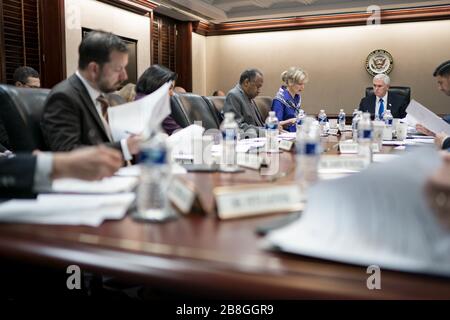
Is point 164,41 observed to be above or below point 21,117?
above

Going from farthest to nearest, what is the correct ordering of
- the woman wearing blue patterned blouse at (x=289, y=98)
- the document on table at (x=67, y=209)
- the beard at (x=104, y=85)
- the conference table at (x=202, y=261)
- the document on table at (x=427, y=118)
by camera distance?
the woman wearing blue patterned blouse at (x=289, y=98) → the document on table at (x=427, y=118) → the beard at (x=104, y=85) → the document on table at (x=67, y=209) → the conference table at (x=202, y=261)

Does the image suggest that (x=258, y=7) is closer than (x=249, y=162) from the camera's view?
No

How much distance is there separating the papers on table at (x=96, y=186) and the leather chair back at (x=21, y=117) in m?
0.56

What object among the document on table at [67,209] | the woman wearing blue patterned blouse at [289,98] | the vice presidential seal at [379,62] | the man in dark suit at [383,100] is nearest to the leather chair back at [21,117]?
the document on table at [67,209]

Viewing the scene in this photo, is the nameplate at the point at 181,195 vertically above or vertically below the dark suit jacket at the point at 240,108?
below

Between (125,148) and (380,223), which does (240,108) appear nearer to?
(125,148)

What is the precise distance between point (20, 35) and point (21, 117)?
12.3 feet

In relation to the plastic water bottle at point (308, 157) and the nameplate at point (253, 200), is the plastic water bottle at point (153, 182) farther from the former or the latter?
the plastic water bottle at point (308, 157)

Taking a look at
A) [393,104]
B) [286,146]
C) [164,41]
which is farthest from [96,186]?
[164,41]

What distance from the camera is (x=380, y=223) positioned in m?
0.56

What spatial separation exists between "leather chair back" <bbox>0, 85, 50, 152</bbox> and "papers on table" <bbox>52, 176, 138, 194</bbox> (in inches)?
22.0

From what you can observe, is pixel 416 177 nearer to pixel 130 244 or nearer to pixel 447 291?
pixel 447 291

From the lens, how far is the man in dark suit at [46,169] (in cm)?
89

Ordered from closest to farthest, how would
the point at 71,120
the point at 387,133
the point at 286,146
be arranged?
the point at 71,120, the point at 286,146, the point at 387,133
